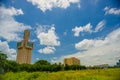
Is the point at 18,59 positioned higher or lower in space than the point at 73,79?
higher

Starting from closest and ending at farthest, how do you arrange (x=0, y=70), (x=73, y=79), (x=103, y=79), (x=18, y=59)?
(x=0, y=70)
(x=103, y=79)
(x=73, y=79)
(x=18, y=59)

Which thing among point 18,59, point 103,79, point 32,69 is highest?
point 18,59

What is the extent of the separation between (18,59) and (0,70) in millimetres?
18607

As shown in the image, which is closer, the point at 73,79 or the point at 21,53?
the point at 73,79

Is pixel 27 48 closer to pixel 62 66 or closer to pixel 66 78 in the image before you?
pixel 62 66

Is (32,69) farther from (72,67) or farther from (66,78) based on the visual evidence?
(66,78)

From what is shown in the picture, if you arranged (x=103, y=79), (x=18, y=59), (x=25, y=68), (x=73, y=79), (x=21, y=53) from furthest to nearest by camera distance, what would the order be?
(x=21, y=53)
(x=18, y=59)
(x=25, y=68)
(x=73, y=79)
(x=103, y=79)

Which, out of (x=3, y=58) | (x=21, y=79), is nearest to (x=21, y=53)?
(x=21, y=79)

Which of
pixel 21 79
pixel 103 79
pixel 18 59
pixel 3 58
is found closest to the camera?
pixel 3 58

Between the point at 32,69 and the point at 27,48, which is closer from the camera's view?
the point at 32,69

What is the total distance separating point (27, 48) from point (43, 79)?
16.8 meters

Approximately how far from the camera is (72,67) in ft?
56.6

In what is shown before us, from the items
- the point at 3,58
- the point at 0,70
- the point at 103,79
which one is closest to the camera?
the point at 0,70

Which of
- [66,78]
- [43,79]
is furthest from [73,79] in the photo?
[43,79]
